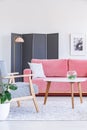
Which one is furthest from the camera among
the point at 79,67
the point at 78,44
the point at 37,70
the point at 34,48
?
the point at 78,44

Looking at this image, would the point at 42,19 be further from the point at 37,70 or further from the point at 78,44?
the point at 37,70

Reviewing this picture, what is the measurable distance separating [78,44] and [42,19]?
1425 mm

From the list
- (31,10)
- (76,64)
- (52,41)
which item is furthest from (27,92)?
(31,10)

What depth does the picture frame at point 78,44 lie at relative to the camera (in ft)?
30.3

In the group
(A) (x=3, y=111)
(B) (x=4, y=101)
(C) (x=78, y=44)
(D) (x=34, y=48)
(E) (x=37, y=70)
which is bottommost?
(A) (x=3, y=111)

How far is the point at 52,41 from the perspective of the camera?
9.02m

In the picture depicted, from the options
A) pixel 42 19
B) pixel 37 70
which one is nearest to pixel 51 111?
pixel 37 70

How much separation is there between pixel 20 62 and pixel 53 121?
519 centimetres

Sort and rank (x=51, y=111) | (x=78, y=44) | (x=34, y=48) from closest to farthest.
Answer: (x=51, y=111)
(x=34, y=48)
(x=78, y=44)

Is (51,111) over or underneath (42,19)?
underneath

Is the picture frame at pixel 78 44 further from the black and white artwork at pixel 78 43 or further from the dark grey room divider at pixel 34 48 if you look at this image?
the dark grey room divider at pixel 34 48

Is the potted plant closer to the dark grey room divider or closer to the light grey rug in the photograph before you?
the light grey rug

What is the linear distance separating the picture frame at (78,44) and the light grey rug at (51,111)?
11.5ft

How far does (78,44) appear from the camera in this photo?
927 centimetres
